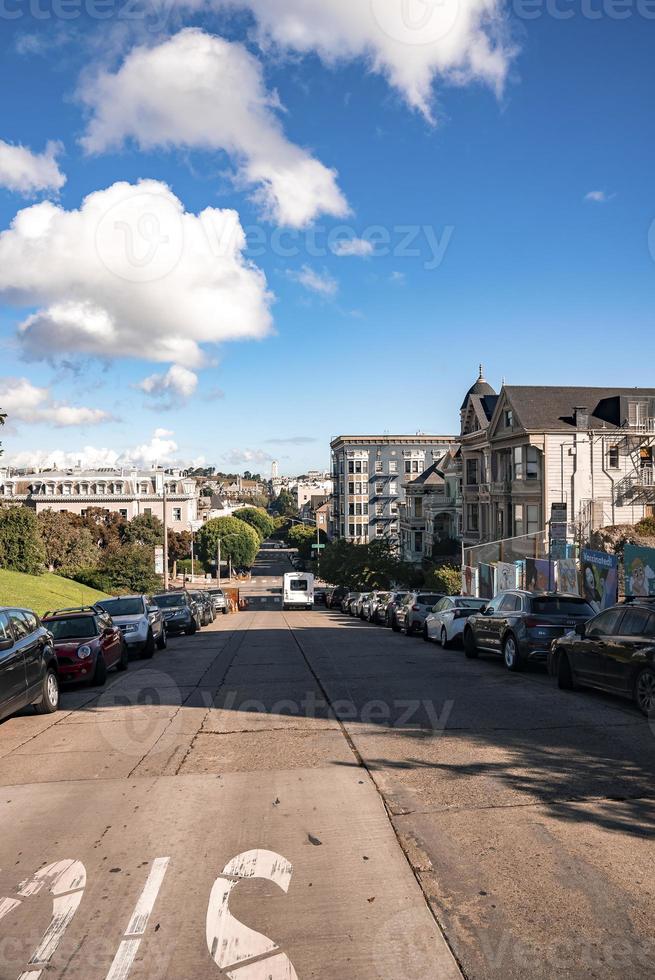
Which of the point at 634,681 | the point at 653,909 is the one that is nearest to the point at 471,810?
the point at 653,909

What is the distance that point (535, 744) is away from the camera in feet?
29.6

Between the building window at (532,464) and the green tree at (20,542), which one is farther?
the green tree at (20,542)

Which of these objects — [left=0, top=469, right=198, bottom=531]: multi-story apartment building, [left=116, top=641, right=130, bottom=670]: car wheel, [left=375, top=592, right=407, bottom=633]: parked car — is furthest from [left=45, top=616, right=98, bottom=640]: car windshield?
[left=0, top=469, right=198, bottom=531]: multi-story apartment building

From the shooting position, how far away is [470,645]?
57.9ft

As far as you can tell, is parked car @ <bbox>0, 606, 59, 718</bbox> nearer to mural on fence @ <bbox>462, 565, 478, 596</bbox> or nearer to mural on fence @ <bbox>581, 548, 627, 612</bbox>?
mural on fence @ <bbox>581, 548, 627, 612</bbox>

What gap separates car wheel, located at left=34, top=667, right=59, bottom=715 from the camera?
11992mm

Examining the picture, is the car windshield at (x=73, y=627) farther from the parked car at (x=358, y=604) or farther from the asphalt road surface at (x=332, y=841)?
the parked car at (x=358, y=604)

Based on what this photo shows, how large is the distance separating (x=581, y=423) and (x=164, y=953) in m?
39.3

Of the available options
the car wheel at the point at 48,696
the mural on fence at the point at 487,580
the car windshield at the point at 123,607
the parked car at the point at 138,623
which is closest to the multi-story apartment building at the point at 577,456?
the mural on fence at the point at 487,580

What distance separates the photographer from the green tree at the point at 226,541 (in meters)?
108

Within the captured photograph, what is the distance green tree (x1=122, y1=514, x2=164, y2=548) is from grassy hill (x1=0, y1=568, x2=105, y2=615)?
36.6 meters

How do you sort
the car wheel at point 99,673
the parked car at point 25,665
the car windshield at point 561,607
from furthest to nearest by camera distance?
the car windshield at point 561,607, the car wheel at point 99,673, the parked car at point 25,665

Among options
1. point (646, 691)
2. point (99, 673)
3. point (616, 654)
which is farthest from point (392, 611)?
point (646, 691)

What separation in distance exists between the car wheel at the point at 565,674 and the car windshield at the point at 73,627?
8281 mm
